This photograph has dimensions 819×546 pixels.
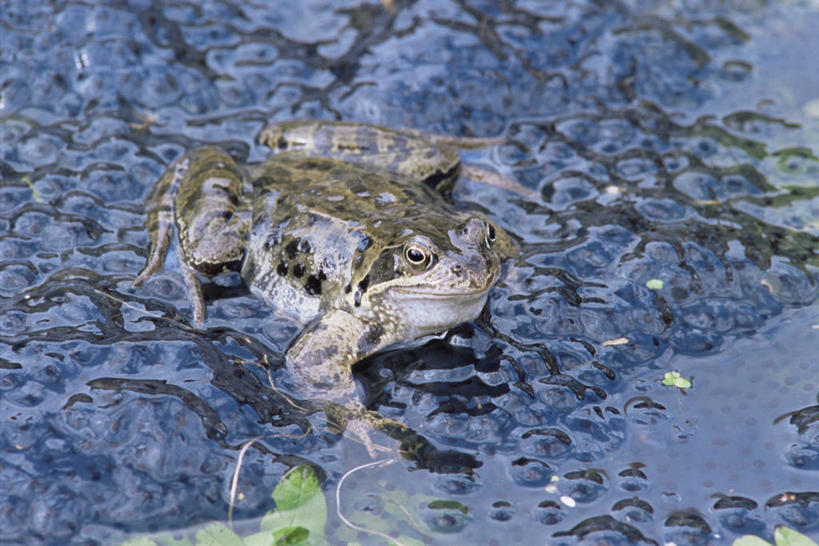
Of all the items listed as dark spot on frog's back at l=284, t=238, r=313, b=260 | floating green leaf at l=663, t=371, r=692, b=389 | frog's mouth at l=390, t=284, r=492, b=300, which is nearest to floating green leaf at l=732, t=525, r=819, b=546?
floating green leaf at l=663, t=371, r=692, b=389

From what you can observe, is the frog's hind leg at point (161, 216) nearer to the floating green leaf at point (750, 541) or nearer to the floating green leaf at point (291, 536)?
the floating green leaf at point (291, 536)

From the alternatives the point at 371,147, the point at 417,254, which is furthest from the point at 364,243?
the point at 371,147

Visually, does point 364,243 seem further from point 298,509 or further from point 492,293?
point 298,509

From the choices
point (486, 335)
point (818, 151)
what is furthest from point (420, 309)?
point (818, 151)

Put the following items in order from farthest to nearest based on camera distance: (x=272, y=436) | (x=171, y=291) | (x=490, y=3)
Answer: (x=490, y=3)
(x=171, y=291)
(x=272, y=436)

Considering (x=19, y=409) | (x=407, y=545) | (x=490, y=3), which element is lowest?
(x=407, y=545)

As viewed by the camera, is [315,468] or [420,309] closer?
[315,468]

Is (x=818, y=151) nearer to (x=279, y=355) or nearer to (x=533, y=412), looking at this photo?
(x=533, y=412)
